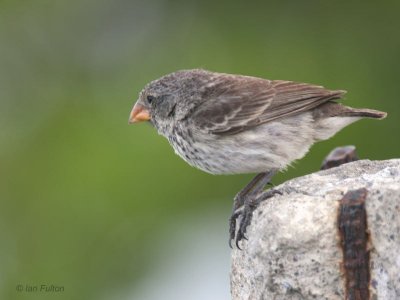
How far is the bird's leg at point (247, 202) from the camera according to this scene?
507 cm

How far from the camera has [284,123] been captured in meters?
6.17

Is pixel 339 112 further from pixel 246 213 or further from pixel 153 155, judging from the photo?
pixel 153 155

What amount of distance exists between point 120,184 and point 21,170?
3.17ft

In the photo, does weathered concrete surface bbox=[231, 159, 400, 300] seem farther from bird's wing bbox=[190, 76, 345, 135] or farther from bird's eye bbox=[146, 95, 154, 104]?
bird's eye bbox=[146, 95, 154, 104]

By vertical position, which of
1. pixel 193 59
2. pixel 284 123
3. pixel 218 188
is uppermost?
pixel 193 59

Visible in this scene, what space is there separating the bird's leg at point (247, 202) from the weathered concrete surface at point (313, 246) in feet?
1.30

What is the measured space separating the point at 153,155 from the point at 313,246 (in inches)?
141

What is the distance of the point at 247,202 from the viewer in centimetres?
533

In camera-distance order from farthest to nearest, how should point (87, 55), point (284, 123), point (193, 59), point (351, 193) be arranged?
point (87, 55), point (193, 59), point (284, 123), point (351, 193)

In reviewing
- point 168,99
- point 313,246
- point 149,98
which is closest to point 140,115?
point 149,98

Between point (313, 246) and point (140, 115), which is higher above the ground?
point (140, 115)

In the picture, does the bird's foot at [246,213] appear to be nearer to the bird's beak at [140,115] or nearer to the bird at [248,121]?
the bird at [248,121]

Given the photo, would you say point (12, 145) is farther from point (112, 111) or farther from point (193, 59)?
point (193, 59)

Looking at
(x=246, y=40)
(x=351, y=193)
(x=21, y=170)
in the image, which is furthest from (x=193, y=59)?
(x=351, y=193)
